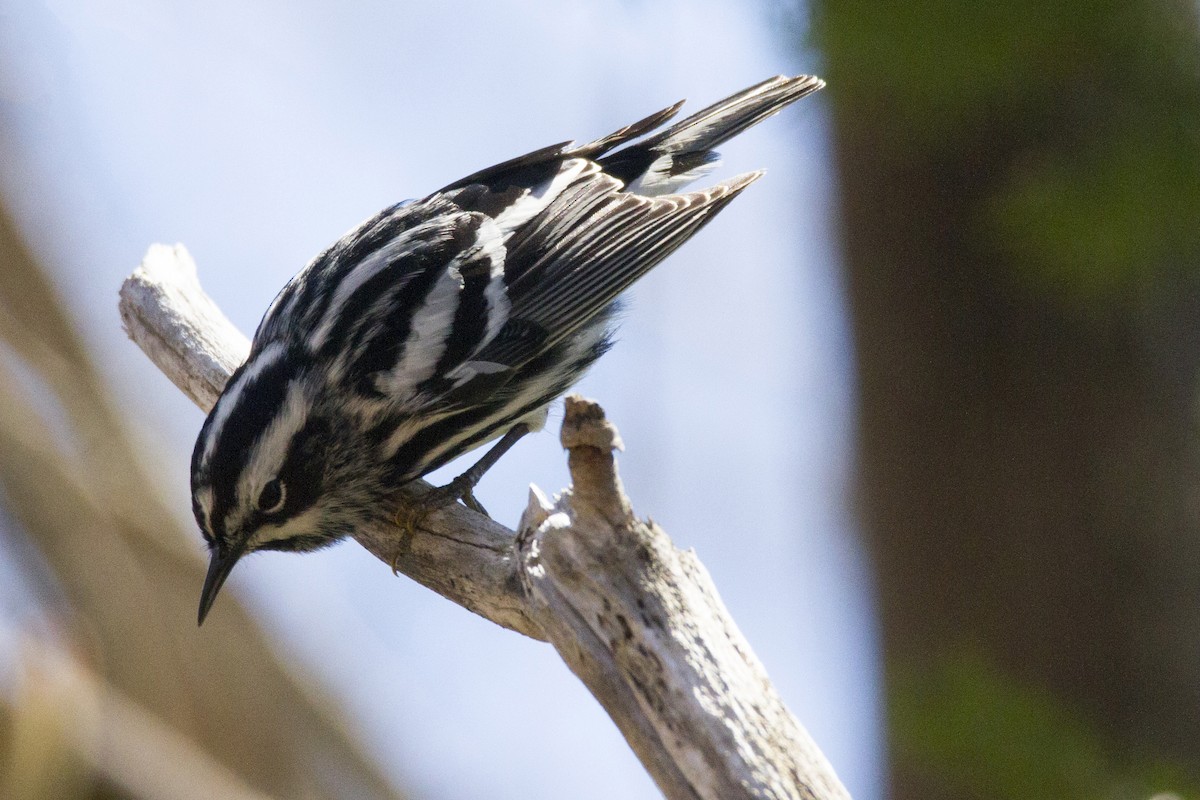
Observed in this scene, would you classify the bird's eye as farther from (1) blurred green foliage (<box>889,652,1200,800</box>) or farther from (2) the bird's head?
(1) blurred green foliage (<box>889,652,1200,800</box>)

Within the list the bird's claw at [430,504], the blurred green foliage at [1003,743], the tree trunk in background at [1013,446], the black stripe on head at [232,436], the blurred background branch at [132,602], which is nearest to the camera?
the blurred green foliage at [1003,743]

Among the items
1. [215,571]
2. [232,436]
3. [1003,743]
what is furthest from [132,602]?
[1003,743]

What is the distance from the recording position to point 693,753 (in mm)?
1573

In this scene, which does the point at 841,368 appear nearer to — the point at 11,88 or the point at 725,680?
the point at 725,680

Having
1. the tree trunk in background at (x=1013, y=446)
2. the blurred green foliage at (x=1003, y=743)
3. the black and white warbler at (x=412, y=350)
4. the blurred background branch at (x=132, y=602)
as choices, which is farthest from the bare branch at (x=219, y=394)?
the blurred background branch at (x=132, y=602)

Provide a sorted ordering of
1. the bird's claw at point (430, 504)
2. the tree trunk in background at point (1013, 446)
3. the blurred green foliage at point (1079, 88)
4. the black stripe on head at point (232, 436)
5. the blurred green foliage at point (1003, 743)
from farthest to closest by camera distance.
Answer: the tree trunk in background at point (1013, 446)
the bird's claw at point (430, 504)
the black stripe on head at point (232, 436)
the blurred green foliage at point (1003, 743)
the blurred green foliage at point (1079, 88)

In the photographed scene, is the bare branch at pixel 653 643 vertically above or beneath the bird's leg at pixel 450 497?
above

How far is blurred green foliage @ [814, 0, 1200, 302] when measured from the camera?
52.4 inches

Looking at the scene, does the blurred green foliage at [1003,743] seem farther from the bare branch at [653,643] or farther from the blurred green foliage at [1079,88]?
the blurred green foliage at [1079,88]

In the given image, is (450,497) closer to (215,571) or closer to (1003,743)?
(215,571)

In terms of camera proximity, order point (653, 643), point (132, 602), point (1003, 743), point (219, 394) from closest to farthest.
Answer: point (1003, 743), point (653, 643), point (219, 394), point (132, 602)

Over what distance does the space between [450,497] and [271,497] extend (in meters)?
0.42

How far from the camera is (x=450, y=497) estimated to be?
2.66m

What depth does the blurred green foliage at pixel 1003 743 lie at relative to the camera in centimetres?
147
